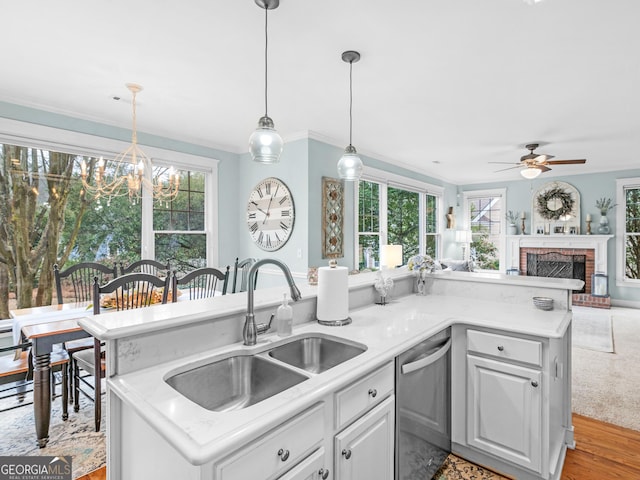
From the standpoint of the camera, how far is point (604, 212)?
21.7 ft

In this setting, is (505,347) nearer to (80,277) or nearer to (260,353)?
(260,353)

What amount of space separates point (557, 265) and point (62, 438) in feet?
27.1

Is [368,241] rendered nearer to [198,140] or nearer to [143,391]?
[198,140]

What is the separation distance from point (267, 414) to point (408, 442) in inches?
A: 38.3

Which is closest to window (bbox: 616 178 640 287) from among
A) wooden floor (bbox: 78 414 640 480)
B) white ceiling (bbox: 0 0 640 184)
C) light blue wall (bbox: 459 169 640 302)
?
light blue wall (bbox: 459 169 640 302)

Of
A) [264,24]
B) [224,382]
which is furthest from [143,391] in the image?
[264,24]

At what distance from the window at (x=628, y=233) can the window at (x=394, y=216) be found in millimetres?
3228

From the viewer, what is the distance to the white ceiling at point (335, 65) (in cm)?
200

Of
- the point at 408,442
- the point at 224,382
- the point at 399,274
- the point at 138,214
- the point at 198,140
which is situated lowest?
the point at 408,442

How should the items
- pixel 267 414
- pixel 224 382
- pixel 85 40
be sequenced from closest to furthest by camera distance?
pixel 267 414 → pixel 224 382 → pixel 85 40

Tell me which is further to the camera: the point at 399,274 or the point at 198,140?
the point at 198,140

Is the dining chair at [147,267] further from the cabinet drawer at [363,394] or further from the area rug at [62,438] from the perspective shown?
the cabinet drawer at [363,394]

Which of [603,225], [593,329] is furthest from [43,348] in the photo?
[603,225]

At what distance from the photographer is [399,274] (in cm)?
279
